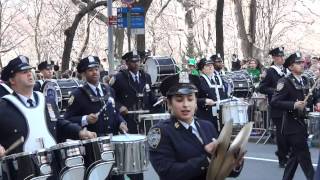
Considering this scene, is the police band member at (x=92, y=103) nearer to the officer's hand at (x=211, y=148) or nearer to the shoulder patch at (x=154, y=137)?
the shoulder patch at (x=154, y=137)

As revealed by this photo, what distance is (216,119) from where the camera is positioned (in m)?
11.5

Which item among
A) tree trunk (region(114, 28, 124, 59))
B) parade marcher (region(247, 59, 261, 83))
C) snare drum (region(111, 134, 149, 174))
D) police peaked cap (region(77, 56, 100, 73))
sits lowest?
snare drum (region(111, 134, 149, 174))

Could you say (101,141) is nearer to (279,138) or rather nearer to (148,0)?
(279,138)

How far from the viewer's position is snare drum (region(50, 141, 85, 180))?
6273 millimetres

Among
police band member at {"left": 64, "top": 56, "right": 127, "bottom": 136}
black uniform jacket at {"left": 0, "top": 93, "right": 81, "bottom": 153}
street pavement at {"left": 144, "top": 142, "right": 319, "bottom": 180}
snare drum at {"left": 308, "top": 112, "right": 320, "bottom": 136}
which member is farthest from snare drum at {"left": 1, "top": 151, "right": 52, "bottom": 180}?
street pavement at {"left": 144, "top": 142, "right": 319, "bottom": 180}

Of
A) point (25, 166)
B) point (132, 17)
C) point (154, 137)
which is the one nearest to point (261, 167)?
point (25, 166)

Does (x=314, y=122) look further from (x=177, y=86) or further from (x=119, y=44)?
(x=119, y=44)

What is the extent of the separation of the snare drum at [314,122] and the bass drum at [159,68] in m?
6.60

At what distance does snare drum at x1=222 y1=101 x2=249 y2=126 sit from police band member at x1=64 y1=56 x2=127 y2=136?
349 centimetres

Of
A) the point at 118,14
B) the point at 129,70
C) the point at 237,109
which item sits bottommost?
the point at 237,109

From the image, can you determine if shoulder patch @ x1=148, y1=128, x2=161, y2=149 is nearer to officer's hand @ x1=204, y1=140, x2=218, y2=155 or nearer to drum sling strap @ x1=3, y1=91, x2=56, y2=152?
officer's hand @ x1=204, y1=140, x2=218, y2=155

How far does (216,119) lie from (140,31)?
7.63 m

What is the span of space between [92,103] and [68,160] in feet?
5.57

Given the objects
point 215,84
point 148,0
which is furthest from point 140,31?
point 215,84
